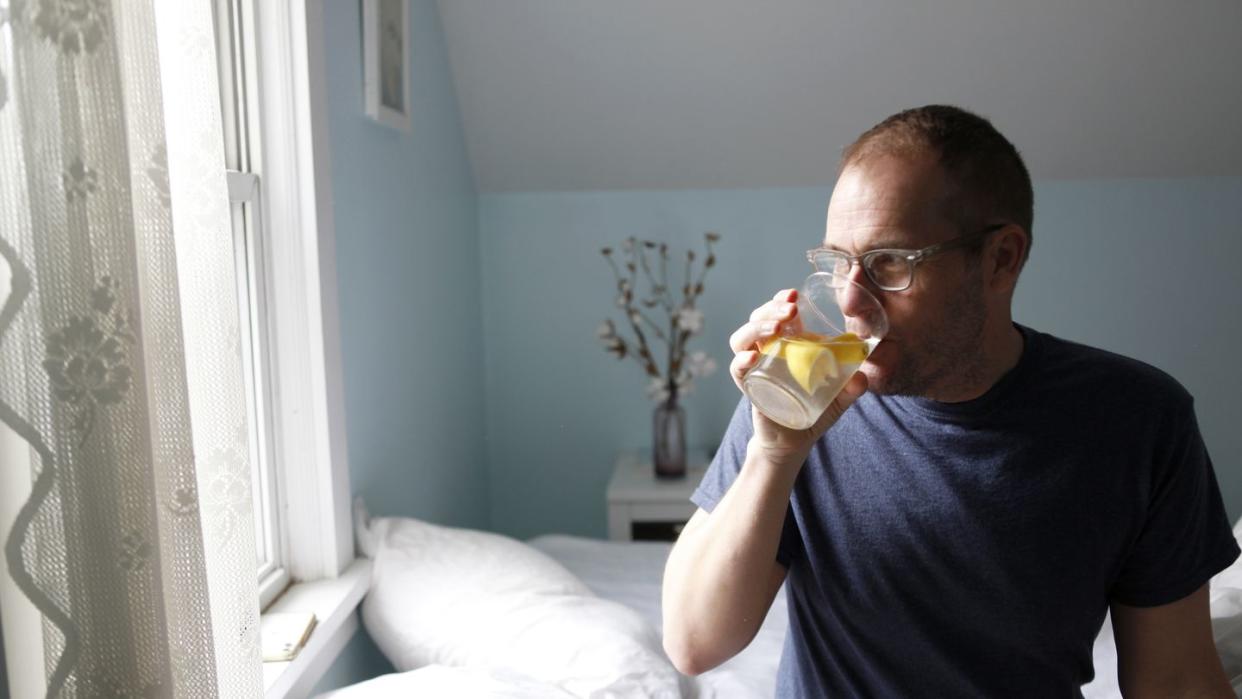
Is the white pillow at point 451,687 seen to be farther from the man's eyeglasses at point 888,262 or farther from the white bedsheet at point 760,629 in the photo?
the man's eyeglasses at point 888,262

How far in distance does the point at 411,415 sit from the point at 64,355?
1.46m

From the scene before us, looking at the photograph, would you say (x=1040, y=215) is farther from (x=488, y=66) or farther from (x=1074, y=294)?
(x=488, y=66)

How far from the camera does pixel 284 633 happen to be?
141 cm

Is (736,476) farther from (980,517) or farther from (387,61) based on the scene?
(387,61)

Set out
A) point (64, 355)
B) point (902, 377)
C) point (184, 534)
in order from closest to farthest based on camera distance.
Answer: point (64, 355), point (184, 534), point (902, 377)

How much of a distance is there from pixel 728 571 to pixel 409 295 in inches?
50.8

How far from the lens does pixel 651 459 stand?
2975mm

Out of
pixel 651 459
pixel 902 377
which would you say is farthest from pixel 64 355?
pixel 651 459

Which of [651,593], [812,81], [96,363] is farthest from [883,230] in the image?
[812,81]

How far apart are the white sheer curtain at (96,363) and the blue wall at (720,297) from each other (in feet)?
6.92

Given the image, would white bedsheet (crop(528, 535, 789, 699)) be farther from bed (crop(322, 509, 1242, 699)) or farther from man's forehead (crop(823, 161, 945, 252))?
man's forehead (crop(823, 161, 945, 252))

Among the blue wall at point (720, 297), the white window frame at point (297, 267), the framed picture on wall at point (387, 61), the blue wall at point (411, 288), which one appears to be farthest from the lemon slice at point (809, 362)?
the blue wall at point (720, 297)

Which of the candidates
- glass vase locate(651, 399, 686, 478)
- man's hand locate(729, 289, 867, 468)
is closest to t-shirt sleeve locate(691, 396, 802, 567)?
man's hand locate(729, 289, 867, 468)

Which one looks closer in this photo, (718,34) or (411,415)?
(411,415)
